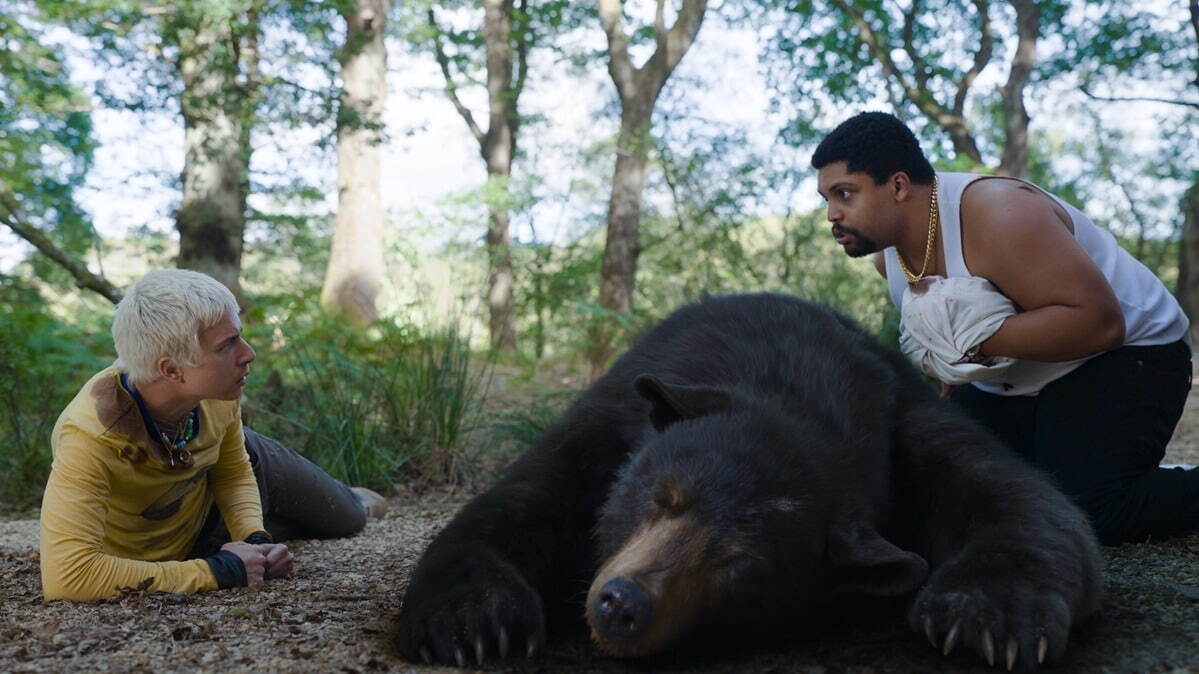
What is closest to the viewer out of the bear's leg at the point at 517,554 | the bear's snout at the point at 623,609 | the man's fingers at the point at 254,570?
the bear's snout at the point at 623,609

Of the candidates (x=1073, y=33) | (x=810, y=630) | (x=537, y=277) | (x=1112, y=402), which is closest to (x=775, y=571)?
(x=810, y=630)

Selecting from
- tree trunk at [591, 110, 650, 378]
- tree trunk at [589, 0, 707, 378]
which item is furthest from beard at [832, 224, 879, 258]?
tree trunk at [591, 110, 650, 378]

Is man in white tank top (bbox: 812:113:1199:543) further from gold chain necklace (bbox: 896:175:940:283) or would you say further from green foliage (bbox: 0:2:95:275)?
green foliage (bbox: 0:2:95:275)

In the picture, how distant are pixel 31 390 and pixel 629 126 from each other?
8.75m

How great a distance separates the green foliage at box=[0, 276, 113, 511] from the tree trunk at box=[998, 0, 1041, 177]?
39.8 ft

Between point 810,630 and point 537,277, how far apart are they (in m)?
14.3

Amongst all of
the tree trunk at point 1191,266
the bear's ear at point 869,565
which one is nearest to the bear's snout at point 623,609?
the bear's ear at point 869,565

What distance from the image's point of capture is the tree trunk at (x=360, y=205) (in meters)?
13.3

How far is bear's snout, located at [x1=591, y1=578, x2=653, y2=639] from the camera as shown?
2277mm

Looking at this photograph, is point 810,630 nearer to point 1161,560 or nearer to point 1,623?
point 1161,560

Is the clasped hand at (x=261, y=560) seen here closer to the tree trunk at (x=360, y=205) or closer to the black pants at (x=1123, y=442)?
the black pants at (x=1123, y=442)

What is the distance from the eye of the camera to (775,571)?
248 cm

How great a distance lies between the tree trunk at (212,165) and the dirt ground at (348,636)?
5611 millimetres

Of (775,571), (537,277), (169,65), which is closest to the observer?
(775,571)
